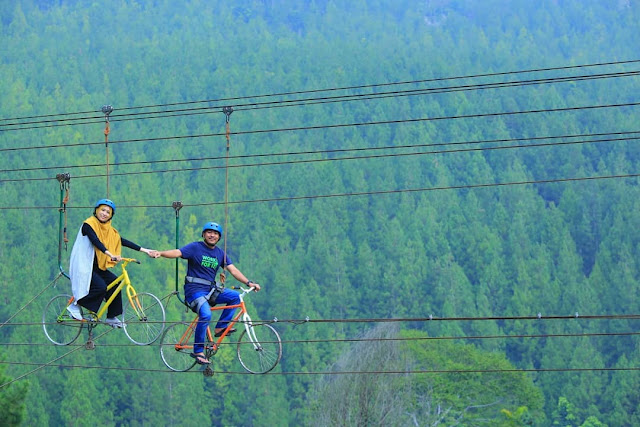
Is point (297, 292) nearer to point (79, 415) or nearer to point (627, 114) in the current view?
point (79, 415)

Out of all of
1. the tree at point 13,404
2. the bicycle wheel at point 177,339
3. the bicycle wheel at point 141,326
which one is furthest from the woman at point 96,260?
→ the tree at point 13,404

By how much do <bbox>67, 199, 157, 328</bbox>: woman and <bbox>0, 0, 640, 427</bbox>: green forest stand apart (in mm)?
19615

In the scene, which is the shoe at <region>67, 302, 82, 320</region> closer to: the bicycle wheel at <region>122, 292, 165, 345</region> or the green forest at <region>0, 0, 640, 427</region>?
the bicycle wheel at <region>122, 292, 165, 345</region>

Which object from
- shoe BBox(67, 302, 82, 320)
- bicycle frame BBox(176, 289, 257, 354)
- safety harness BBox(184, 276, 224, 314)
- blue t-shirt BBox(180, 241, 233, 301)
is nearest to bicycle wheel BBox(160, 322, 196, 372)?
bicycle frame BBox(176, 289, 257, 354)

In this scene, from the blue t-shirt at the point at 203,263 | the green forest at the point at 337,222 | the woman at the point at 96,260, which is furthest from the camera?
the green forest at the point at 337,222

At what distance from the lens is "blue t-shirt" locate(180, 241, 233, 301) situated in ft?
57.9

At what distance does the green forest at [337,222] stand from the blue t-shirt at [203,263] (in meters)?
21.0

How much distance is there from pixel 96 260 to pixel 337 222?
363ft

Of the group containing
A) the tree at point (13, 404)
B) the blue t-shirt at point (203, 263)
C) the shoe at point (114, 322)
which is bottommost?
the tree at point (13, 404)

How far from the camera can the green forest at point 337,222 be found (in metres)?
76.8

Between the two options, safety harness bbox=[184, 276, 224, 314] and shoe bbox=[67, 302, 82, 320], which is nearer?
safety harness bbox=[184, 276, 224, 314]

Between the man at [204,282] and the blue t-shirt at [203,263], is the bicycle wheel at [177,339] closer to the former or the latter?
the man at [204,282]

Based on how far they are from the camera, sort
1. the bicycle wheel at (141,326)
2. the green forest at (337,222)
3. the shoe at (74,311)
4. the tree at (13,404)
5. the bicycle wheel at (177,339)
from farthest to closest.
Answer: the green forest at (337,222) < the tree at (13,404) < the bicycle wheel at (141,326) < the shoe at (74,311) < the bicycle wheel at (177,339)

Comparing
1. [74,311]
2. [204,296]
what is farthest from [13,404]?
[204,296]
